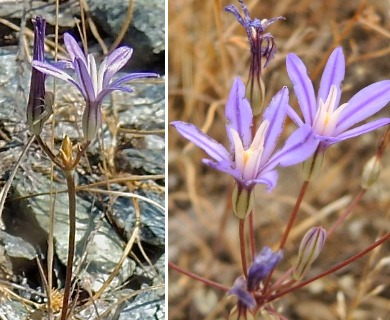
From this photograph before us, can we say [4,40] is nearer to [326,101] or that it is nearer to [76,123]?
[76,123]

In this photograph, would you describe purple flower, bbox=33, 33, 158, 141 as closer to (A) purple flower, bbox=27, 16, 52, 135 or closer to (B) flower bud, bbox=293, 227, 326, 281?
(A) purple flower, bbox=27, 16, 52, 135

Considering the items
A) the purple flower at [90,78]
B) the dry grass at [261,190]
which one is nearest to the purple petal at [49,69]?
the purple flower at [90,78]

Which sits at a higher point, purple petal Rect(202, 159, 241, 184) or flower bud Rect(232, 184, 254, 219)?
purple petal Rect(202, 159, 241, 184)

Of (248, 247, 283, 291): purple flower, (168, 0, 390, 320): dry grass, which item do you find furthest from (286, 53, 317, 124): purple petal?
(168, 0, 390, 320): dry grass

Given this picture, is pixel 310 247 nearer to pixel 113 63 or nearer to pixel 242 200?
pixel 242 200

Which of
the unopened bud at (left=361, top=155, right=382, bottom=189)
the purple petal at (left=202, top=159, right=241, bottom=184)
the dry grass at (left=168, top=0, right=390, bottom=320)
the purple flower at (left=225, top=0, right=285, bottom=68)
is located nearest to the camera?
the purple petal at (left=202, top=159, right=241, bottom=184)

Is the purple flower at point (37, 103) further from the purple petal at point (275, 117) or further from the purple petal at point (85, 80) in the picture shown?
the purple petal at point (275, 117)
